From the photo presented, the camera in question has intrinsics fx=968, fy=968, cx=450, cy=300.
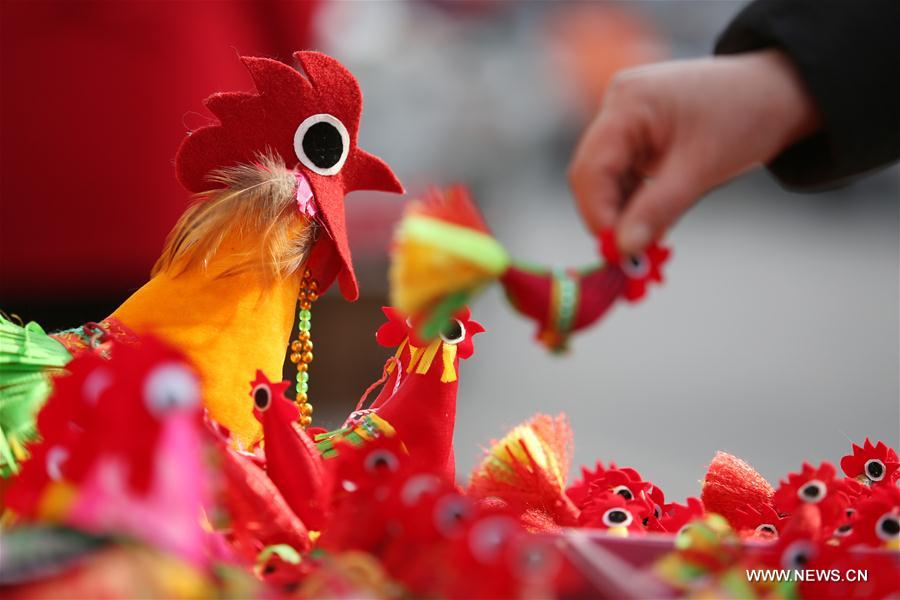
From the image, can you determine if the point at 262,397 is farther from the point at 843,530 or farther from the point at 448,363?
the point at 843,530

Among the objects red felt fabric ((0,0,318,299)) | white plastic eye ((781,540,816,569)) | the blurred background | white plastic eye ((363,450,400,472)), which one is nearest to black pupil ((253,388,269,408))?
white plastic eye ((363,450,400,472))

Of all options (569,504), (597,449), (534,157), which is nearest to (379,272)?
(597,449)

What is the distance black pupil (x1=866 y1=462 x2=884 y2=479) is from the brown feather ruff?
495 millimetres

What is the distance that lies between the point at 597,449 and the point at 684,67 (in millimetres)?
1946

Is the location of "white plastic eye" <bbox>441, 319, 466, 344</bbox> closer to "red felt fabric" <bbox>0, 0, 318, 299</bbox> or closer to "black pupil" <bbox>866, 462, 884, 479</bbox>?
"black pupil" <bbox>866, 462, 884, 479</bbox>

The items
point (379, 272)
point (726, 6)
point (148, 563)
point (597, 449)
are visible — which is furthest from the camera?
point (726, 6)

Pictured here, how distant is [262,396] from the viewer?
2.08 ft

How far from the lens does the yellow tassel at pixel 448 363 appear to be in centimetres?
75

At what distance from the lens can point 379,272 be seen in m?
2.69

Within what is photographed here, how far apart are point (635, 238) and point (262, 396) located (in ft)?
0.88

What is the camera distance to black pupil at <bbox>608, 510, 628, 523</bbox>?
0.66 meters

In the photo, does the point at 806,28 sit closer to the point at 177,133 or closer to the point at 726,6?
the point at 177,133

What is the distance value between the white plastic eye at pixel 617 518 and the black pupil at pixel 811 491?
0.40 ft

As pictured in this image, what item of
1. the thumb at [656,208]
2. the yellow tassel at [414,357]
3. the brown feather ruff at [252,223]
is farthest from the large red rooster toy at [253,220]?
the thumb at [656,208]
